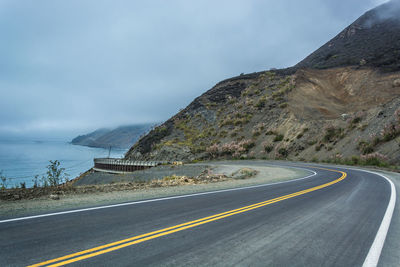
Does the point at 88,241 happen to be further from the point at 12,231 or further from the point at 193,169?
the point at 193,169

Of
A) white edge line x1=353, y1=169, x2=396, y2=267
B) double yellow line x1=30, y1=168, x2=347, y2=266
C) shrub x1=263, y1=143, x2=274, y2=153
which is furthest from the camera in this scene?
shrub x1=263, y1=143, x2=274, y2=153

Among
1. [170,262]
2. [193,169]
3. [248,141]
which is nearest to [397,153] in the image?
[193,169]

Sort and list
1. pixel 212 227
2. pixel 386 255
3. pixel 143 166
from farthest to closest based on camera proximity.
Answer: pixel 143 166 < pixel 212 227 < pixel 386 255

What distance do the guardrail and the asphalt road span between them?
109 feet

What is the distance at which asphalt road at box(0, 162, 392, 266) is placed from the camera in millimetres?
3586

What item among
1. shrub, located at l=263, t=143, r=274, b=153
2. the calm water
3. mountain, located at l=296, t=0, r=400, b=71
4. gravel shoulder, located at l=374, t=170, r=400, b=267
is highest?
mountain, located at l=296, t=0, r=400, b=71

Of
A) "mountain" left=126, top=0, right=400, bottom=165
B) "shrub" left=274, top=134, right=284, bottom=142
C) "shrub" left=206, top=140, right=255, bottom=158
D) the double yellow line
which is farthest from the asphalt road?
"shrub" left=206, top=140, right=255, bottom=158

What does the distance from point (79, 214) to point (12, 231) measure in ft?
4.73

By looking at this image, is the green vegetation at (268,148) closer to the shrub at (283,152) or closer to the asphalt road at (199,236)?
the shrub at (283,152)

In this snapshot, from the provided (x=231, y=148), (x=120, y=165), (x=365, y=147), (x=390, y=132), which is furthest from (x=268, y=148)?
(x=120, y=165)

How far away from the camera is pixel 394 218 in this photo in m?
6.13

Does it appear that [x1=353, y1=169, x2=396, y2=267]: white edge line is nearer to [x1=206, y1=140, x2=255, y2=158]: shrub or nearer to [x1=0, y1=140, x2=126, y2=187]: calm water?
[x1=0, y1=140, x2=126, y2=187]: calm water

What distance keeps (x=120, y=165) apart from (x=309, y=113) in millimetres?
37240

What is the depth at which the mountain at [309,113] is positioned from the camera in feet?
95.4
